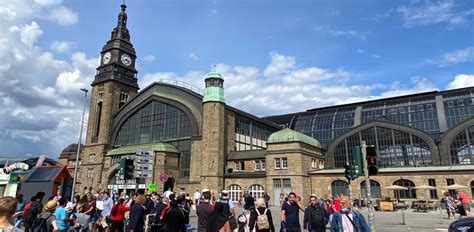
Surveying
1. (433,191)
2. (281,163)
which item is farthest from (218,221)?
(433,191)

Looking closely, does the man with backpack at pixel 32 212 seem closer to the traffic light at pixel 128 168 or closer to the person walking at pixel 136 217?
the traffic light at pixel 128 168

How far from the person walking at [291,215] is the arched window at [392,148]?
39.8 metres

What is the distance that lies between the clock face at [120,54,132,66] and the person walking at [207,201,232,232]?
54.4 m

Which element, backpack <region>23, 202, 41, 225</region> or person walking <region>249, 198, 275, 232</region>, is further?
backpack <region>23, 202, 41, 225</region>

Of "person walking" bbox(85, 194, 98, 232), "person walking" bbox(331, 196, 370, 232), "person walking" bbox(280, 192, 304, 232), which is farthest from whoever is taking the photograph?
"person walking" bbox(85, 194, 98, 232)

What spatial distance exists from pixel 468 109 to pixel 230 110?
3297 cm

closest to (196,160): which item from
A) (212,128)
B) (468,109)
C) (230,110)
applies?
(212,128)

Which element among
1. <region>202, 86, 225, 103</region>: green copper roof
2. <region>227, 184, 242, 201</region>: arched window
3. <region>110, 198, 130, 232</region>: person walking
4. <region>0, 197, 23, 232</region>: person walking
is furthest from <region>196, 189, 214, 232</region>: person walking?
<region>202, 86, 225, 103</region>: green copper roof

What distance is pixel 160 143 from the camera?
45.2 meters

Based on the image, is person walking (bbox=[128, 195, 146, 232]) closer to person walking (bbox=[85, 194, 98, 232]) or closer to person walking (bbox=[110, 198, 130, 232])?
person walking (bbox=[110, 198, 130, 232])

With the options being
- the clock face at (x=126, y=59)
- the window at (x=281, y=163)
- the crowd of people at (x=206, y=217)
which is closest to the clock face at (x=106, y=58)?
the clock face at (x=126, y=59)

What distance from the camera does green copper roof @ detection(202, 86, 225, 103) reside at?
4325 cm

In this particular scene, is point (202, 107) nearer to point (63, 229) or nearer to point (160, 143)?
point (160, 143)

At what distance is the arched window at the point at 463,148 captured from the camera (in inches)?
1576
